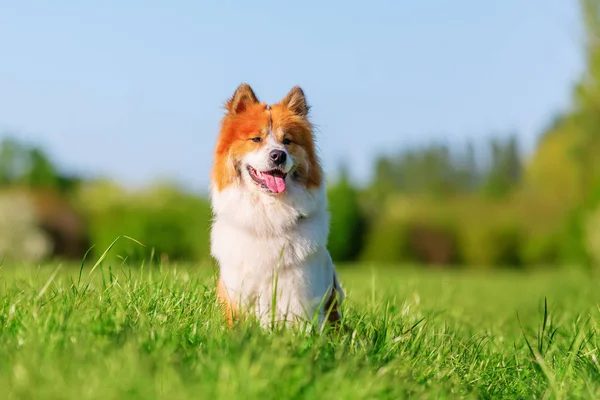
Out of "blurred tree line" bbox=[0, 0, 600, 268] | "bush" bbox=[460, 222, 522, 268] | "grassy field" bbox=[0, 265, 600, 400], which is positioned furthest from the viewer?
"bush" bbox=[460, 222, 522, 268]

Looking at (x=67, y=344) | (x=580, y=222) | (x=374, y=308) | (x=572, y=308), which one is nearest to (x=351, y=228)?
(x=580, y=222)

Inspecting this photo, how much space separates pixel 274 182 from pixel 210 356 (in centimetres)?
155

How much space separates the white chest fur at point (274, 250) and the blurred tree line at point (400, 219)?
2002 cm

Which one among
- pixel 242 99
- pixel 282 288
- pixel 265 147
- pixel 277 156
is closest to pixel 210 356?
pixel 282 288

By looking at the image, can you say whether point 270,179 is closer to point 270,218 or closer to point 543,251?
point 270,218

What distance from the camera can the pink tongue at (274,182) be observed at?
4.73m

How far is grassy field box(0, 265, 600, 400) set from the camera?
10.4 ft

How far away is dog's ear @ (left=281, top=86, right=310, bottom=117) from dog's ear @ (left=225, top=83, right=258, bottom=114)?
23cm

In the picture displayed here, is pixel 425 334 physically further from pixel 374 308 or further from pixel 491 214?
pixel 491 214

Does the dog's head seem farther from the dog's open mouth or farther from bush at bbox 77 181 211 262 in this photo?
bush at bbox 77 181 211 262

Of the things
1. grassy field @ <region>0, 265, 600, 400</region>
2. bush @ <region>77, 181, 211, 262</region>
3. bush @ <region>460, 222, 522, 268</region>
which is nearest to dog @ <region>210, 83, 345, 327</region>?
grassy field @ <region>0, 265, 600, 400</region>

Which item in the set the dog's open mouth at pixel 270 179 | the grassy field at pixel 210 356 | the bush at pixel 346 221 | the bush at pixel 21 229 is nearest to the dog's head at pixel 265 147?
the dog's open mouth at pixel 270 179

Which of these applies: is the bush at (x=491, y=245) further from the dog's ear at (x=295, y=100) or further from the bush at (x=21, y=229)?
the dog's ear at (x=295, y=100)

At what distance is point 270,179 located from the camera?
476 cm
